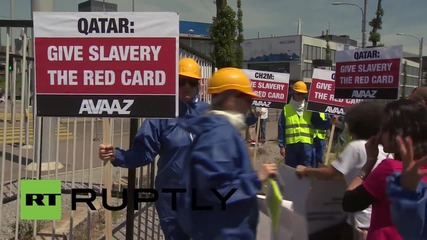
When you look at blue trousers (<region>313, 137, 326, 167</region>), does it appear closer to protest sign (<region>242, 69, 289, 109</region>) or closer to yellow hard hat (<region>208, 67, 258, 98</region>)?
protest sign (<region>242, 69, 289, 109</region>)

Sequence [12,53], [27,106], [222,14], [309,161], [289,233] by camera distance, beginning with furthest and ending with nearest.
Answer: [222,14]
[309,161]
[27,106]
[12,53]
[289,233]

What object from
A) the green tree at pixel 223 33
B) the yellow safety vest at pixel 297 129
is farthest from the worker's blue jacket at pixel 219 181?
the green tree at pixel 223 33

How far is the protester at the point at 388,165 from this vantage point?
2057 mm

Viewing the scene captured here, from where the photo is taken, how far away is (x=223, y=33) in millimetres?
21047

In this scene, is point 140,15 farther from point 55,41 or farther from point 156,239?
point 156,239

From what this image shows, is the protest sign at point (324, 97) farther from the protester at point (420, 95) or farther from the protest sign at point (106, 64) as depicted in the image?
the protest sign at point (106, 64)

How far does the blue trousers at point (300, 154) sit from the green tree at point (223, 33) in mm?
13220

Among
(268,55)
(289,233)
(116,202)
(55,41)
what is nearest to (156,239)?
(116,202)

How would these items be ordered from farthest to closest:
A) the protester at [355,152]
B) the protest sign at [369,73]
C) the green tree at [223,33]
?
the green tree at [223,33], the protest sign at [369,73], the protester at [355,152]

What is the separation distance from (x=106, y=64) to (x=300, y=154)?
5048 mm

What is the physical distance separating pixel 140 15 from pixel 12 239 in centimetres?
273

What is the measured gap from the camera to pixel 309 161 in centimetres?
773

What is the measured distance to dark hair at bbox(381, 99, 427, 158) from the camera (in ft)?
6.69

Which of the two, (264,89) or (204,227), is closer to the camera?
(204,227)
